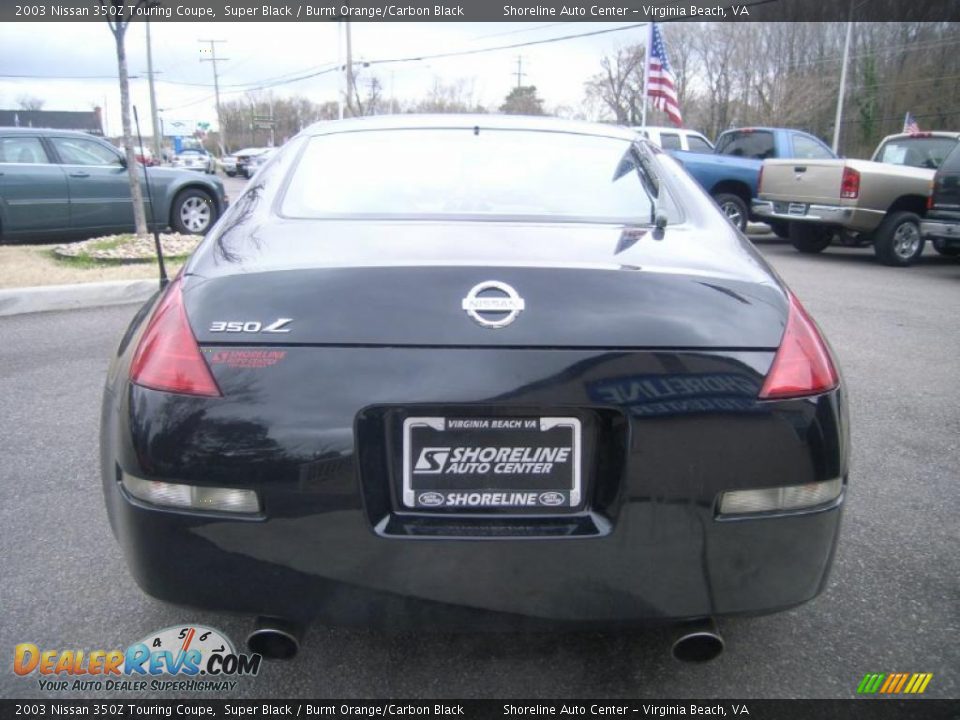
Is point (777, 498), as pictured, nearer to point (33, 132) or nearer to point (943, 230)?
point (943, 230)

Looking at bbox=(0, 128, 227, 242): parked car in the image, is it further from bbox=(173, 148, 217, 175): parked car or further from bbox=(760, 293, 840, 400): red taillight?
bbox=(173, 148, 217, 175): parked car

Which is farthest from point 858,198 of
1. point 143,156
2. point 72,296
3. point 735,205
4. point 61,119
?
point 61,119

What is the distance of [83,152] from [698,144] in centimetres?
1076

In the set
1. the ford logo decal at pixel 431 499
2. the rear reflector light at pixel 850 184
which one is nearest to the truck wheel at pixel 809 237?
the rear reflector light at pixel 850 184

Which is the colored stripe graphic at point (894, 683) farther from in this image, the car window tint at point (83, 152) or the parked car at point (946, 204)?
the car window tint at point (83, 152)

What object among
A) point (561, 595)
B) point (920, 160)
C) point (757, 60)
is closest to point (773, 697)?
point (561, 595)

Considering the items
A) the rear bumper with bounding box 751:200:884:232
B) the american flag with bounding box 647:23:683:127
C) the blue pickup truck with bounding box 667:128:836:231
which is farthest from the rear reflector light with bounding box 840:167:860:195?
the american flag with bounding box 647:23:683:127

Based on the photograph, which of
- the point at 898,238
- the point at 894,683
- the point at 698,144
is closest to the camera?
the point at 894,683

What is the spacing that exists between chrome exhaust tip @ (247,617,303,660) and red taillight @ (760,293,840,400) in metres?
1.17

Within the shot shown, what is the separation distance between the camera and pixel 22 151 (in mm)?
9453

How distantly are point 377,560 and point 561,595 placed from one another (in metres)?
0.41

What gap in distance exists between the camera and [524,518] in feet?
5.41

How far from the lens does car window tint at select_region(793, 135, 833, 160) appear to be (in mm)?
13188

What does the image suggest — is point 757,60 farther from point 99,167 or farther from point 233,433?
point 233,433
